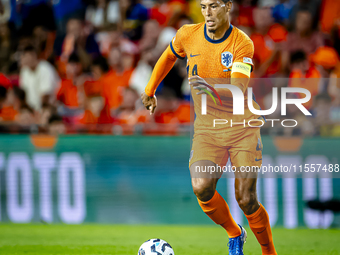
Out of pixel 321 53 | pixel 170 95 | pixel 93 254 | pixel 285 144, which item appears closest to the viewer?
pixel 93 254

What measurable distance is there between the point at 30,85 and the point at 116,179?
7.57ft

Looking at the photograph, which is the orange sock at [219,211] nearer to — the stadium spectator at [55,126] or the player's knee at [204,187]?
the player's knee at [204,187]

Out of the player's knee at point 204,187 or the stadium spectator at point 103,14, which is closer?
the player's knee at point 204,187

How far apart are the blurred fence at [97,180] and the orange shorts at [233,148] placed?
2028 mm

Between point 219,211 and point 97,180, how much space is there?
2.51 meters

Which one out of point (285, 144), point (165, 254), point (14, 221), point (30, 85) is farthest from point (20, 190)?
point (285, 144)

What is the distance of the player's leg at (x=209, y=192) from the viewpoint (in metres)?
4.20

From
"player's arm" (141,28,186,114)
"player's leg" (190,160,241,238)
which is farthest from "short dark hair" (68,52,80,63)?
"player's leg" (190,160,241,238)

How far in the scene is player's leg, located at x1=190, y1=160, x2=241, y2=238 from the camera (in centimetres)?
420

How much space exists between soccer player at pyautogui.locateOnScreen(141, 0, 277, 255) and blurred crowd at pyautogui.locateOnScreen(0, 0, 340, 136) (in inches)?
79.1

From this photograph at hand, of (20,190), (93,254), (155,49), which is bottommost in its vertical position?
(93,254)

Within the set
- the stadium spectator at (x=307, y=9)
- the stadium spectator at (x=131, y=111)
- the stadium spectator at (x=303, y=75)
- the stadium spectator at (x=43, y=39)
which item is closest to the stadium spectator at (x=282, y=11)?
the stadium spectator at (x=307, y=9)

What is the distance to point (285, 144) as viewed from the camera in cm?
618

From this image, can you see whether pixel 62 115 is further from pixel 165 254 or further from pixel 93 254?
pixel 165 254
